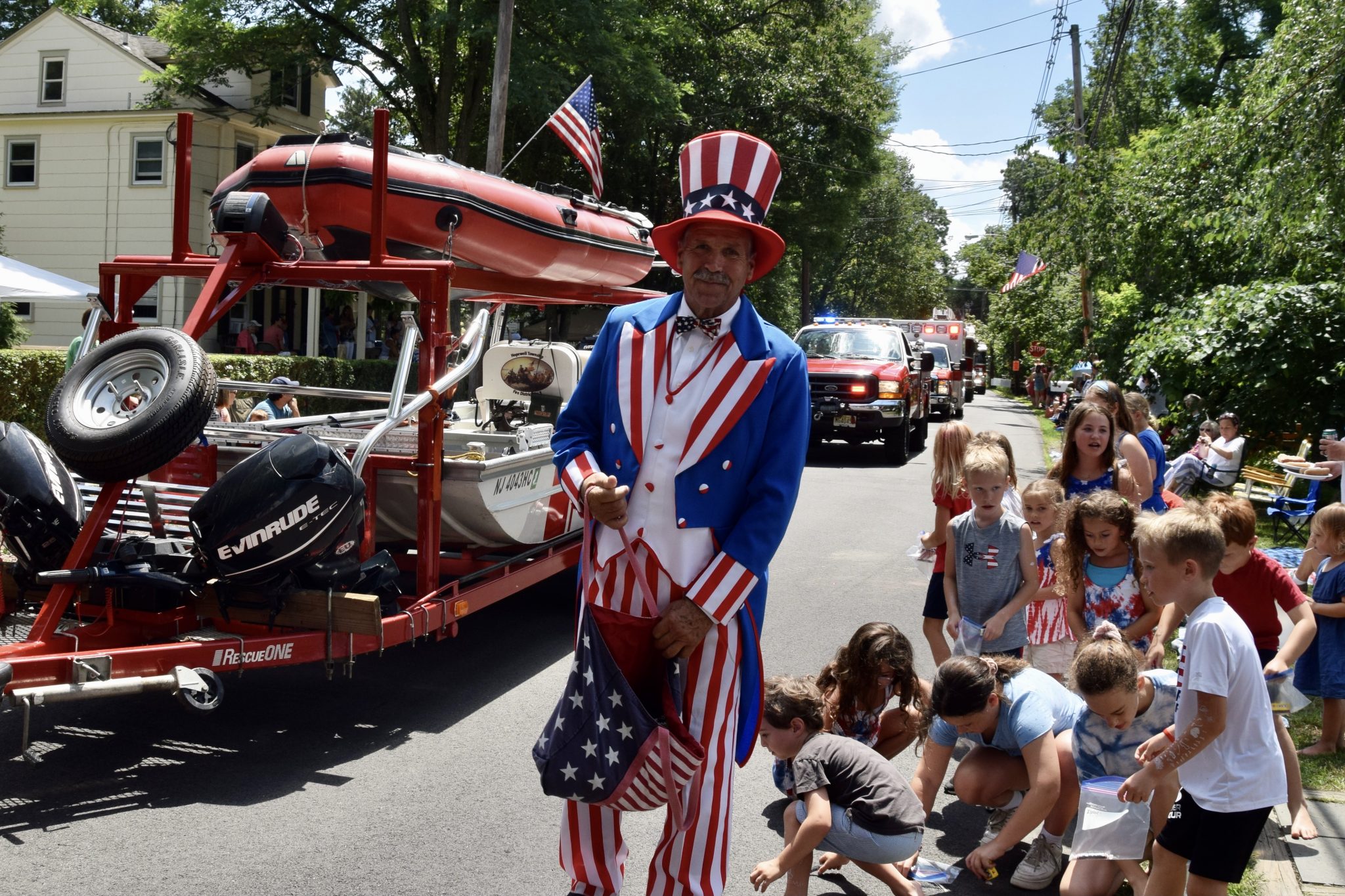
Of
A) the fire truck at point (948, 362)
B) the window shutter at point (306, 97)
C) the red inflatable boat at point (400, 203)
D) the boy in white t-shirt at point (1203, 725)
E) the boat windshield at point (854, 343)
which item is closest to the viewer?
the boy in white t-shirt at point (1203, 725)

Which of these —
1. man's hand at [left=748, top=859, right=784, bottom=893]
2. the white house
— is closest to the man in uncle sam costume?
man's hand at [left=748, top=859, right=784, bottom=893]

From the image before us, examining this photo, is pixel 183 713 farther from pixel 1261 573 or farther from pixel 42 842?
pixel 1261 573

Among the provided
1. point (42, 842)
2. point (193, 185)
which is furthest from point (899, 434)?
point (193, 185)

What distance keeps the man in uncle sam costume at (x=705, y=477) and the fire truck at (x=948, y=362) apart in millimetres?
21555

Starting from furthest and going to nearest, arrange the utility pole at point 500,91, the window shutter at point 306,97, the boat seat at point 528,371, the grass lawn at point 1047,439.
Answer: the window shutter at point 306,97
the grass lawn at point 1047,439
the utility pole at point 500,91
the boat seat at point 528,371

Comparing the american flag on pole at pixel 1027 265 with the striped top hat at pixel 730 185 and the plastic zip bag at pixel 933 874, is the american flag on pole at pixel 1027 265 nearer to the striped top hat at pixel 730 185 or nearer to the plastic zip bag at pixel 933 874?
the plastic zip bag at pixel 933 874

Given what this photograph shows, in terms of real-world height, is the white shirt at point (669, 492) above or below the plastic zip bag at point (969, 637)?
above

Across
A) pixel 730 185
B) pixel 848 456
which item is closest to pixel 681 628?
pixel 730 185

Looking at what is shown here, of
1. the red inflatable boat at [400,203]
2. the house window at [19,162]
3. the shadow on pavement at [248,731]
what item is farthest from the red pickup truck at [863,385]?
the house window at [19,162]

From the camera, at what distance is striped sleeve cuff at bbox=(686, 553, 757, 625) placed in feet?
10.0

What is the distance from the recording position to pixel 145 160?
30719 millimetres

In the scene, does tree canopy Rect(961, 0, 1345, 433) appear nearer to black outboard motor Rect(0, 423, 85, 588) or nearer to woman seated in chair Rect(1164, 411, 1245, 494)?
woman seated in chair Rect(1164, 411, 1245, 494)

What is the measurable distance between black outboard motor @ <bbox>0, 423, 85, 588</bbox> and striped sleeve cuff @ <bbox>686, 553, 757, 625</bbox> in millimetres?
3267

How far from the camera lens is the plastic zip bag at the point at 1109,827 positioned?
4008 mm
